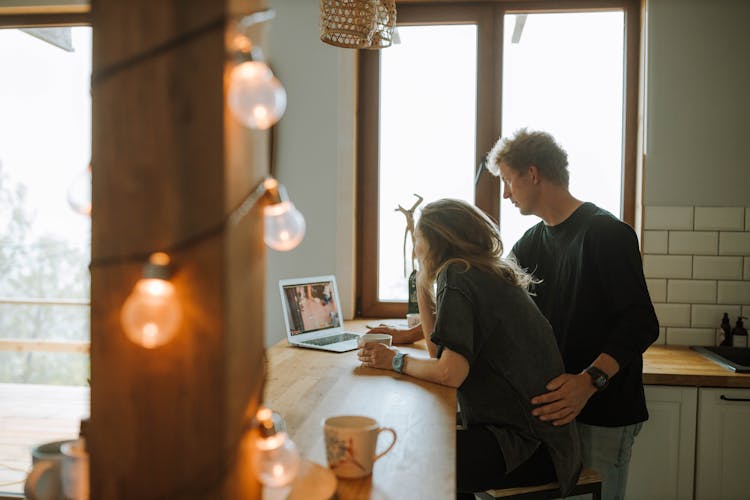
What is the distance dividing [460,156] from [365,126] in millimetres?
491

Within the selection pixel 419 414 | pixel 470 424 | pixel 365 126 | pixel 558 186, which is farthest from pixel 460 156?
pixel 419 414

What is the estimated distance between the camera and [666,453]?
8.09 feet

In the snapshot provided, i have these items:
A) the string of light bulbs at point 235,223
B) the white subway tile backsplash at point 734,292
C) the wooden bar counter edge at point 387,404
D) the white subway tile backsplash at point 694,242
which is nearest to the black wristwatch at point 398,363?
the wooden bar counter edge at point 387,404

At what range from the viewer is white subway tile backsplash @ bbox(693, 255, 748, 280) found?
288 centimetres

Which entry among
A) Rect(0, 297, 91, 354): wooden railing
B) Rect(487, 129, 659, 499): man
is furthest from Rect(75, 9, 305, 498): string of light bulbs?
Rect(0, 297, 91, 354): wooden railing

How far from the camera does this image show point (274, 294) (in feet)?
10.5

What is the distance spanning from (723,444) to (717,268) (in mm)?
811

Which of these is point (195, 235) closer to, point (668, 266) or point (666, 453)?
point (666, 453)

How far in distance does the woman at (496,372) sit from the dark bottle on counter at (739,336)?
140 cm

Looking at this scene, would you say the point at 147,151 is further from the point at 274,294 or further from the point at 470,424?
the point at 274,294

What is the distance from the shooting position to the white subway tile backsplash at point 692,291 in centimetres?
289

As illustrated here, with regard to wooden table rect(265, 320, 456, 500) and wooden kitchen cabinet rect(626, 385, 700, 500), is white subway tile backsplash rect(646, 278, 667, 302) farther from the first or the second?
wooden table rect(265, 320, 456, 500)

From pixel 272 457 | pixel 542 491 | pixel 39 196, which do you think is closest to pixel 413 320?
pixel 542 491

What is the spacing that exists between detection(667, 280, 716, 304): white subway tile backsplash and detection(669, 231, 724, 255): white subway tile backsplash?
132 millimetres
